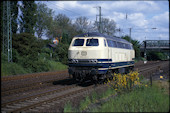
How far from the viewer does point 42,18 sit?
49.2m

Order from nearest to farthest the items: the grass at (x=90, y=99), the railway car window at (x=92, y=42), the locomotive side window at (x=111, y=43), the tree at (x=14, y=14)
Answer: the grass at (x=90, y=99) < the railway car window at (x=92, y=42) < the locomotive side window at (x=111, y=43) < the tree at (x=14, y=14)

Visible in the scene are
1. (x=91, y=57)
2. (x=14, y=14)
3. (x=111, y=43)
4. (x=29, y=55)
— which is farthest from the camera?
(x=14, y=14)

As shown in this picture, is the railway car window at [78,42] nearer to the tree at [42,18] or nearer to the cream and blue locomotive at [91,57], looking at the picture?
the cream and blue locomotive at [91,57]

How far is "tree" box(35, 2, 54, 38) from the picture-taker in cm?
4903

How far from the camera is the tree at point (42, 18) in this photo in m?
49.0

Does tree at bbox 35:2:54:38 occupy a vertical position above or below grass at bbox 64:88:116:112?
above

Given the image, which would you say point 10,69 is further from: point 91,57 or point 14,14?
point 14,14

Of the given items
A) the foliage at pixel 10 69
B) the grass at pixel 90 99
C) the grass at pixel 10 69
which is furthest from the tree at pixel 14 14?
the grass at pixel 90 99

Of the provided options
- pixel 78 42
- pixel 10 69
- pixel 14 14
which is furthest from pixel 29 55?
pixel 14 14

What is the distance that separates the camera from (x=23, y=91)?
38.6ft

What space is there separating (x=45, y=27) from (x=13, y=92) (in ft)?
134

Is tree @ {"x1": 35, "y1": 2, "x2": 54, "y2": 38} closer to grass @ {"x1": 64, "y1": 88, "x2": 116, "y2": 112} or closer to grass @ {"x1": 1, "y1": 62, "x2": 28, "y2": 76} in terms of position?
Result: grass @ {"x1": 1, "y1": 62, "x2": 28, "y2": 76}

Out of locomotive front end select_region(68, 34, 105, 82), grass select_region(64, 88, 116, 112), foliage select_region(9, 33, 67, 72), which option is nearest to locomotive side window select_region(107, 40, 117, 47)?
locomotive front end select_region(68, 34, 105, 82)

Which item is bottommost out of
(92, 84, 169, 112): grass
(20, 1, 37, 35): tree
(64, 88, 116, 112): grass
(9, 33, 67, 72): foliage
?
(64, 88, 116, 112): grass
